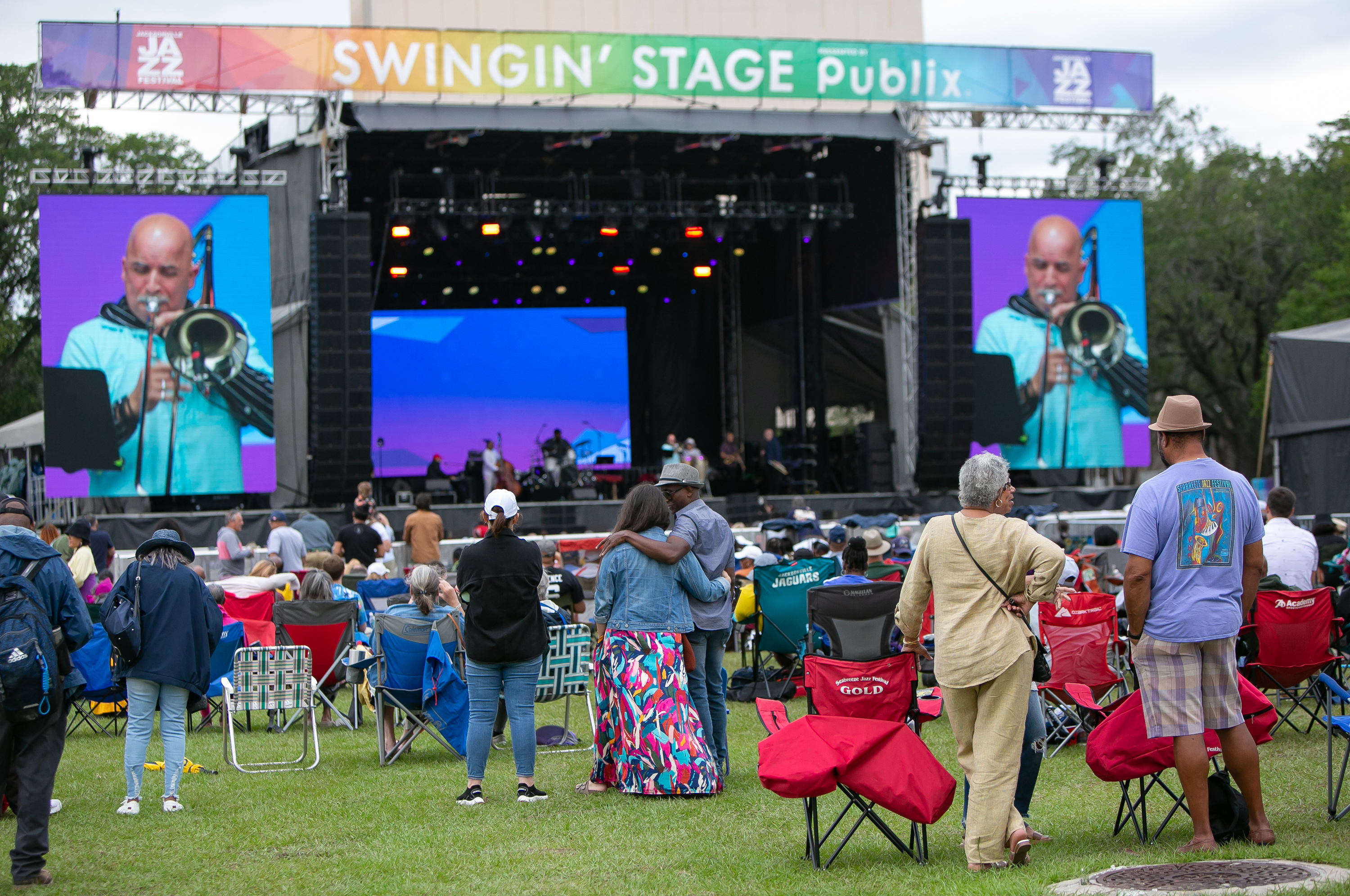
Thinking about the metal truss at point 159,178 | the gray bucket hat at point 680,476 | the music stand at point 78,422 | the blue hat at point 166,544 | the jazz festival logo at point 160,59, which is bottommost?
the blue hat at point 166,544

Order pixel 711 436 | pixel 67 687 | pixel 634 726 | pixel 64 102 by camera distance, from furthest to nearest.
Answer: pixel 64 102 → pixel 711 436 → pixel 634 726 → pixel 67 687

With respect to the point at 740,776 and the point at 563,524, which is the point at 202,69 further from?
the point at 740,776

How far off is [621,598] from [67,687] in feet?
6.82

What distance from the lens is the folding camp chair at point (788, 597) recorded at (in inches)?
326

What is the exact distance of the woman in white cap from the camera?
547 cm

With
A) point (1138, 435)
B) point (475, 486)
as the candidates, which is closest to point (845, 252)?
point (1138, 435)

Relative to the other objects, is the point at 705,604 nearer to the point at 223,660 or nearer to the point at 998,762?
the point at 998,762

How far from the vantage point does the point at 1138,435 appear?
18469mm

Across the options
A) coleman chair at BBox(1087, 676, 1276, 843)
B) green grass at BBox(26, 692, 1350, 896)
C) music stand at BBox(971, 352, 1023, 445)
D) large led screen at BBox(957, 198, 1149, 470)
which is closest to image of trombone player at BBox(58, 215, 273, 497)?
music stand at BBox(971, 352, 1023, 445)

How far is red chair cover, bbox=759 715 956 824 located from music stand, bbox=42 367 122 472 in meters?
13.0

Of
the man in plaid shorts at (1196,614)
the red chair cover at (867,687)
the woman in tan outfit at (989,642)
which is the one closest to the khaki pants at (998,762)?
the woman in tan outfit at (989,642)

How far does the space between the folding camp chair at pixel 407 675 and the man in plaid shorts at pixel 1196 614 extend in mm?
3417

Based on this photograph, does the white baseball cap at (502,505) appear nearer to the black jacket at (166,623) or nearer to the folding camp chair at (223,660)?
Result: the black jacket at (166,623)

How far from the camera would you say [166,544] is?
18.2 ft
